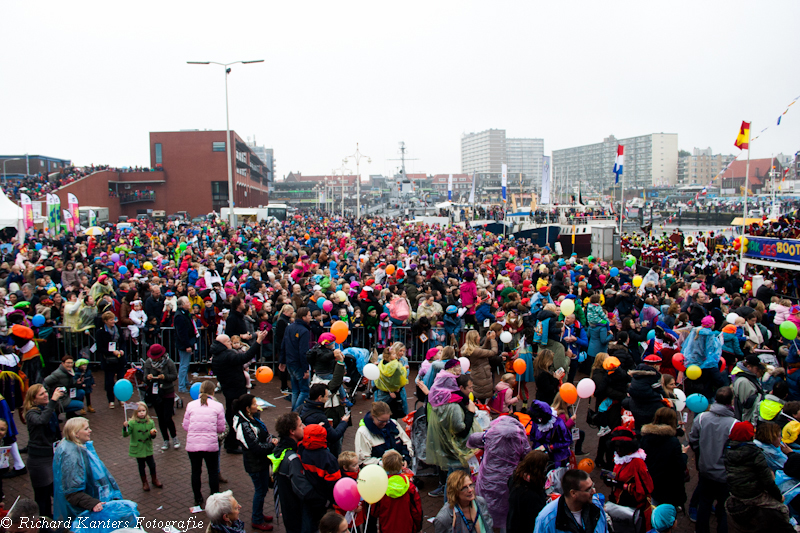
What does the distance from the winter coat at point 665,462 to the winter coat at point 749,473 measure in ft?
1.21

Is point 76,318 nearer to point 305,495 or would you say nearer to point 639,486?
point 305,495

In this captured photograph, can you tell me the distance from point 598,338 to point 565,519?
19.1 ft

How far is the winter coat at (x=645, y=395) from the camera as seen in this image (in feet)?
17.2

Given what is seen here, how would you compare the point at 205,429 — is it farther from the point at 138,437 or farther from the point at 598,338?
the point at 598,338

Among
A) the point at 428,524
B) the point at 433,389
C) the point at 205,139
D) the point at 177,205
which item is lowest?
the point at 428,524

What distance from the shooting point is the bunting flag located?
17203mm

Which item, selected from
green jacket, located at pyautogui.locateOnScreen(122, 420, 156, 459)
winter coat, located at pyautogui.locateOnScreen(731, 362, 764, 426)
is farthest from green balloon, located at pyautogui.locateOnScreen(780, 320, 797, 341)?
green jacket, located at pyautogui.locateOnScreen(122, 420, 156, 459)

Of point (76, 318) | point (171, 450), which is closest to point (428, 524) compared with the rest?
point (171, 450)

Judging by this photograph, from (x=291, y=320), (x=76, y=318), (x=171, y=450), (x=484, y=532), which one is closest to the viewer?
(x=484, y=532)

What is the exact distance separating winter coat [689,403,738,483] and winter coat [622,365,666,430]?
466mm

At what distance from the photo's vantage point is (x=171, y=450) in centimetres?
665

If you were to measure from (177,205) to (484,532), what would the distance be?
189 ft

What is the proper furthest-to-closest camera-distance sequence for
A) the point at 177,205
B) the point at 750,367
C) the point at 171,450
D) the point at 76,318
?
the point at 177,205
the point at 76,318
the point at 171,450
the point at 750,367

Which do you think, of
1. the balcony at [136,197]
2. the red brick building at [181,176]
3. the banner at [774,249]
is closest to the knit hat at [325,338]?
the banner at [774,249]
